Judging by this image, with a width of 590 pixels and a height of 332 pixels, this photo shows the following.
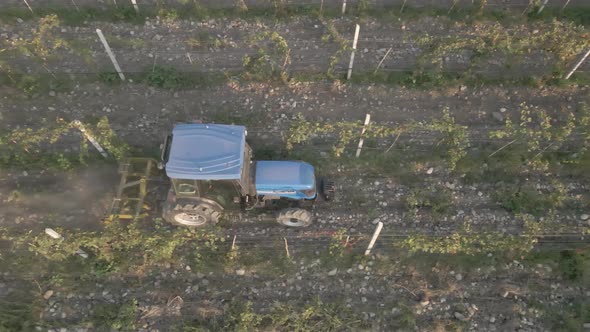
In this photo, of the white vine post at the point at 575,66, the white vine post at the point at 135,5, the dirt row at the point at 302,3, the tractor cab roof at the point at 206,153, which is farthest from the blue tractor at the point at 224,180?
the white vine post at the point at 575,66

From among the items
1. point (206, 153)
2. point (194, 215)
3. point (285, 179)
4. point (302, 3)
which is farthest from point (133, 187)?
point (302, 3)

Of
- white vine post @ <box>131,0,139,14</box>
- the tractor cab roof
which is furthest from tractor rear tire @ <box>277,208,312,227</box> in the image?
white vine post @ <box>131,0,139,14</box>

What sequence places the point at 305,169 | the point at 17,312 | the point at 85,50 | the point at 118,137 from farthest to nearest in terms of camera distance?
1. the point at 85,50
2. the point at 118,137
3. the point at 305,169
4. the point at 17,312

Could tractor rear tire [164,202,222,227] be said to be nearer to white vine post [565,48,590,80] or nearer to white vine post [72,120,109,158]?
white vine post [72,120,109,158]

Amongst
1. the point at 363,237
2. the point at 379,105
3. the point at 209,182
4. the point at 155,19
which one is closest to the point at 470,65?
the point at 379,105

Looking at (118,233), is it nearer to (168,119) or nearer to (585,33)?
(168,119)

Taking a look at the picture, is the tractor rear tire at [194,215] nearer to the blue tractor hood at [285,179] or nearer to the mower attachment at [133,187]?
the mower attachment at [133,187]

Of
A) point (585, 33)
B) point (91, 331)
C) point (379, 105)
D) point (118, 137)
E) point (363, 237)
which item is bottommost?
point (91, 331)

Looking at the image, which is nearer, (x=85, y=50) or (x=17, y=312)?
(x=17, y=312)
